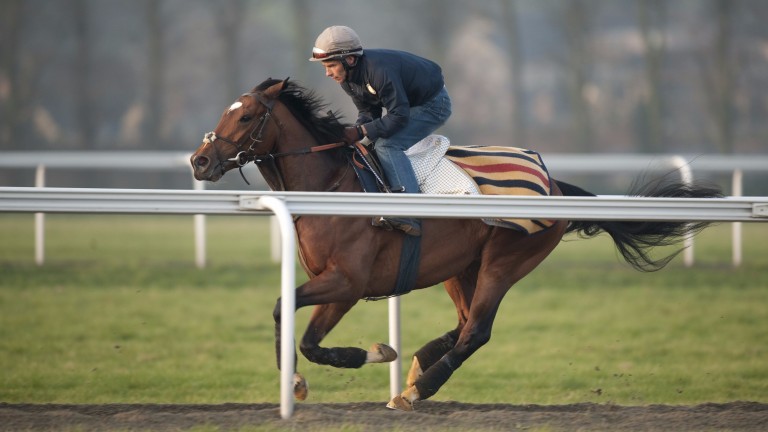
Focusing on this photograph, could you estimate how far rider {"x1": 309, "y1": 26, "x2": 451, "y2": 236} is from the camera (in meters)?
4.71

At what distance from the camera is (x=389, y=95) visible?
4781 mm

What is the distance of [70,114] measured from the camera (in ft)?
103

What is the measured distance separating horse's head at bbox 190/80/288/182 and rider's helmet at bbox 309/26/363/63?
231 mm

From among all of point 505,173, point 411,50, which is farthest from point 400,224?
point 411,50

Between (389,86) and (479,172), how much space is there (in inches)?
24.1

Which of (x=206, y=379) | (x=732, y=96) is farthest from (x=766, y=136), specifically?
(x=206, y=379)

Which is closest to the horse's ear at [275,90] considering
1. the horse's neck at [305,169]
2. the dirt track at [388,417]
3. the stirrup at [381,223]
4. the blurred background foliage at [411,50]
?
the horse's neck at [305,169]

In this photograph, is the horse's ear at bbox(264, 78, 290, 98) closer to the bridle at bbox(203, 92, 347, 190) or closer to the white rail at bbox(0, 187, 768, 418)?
the bridle at bbox(203, 92, 347, 190)

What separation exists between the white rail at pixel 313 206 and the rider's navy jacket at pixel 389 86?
32.0 inches

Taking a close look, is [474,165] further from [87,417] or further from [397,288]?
[87,417]

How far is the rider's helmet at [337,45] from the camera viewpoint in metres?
4.68

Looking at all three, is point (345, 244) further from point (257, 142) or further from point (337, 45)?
point (337, 45)

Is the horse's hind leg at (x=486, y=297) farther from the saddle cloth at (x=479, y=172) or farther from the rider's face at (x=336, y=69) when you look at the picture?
the rider's face at (x=336, y=69)

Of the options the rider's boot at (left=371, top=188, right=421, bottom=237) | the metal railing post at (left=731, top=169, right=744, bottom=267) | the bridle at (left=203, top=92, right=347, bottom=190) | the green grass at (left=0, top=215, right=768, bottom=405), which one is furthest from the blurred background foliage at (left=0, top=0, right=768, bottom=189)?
the rider's boot at (left=371, top=188, right=421, bottom=237)
